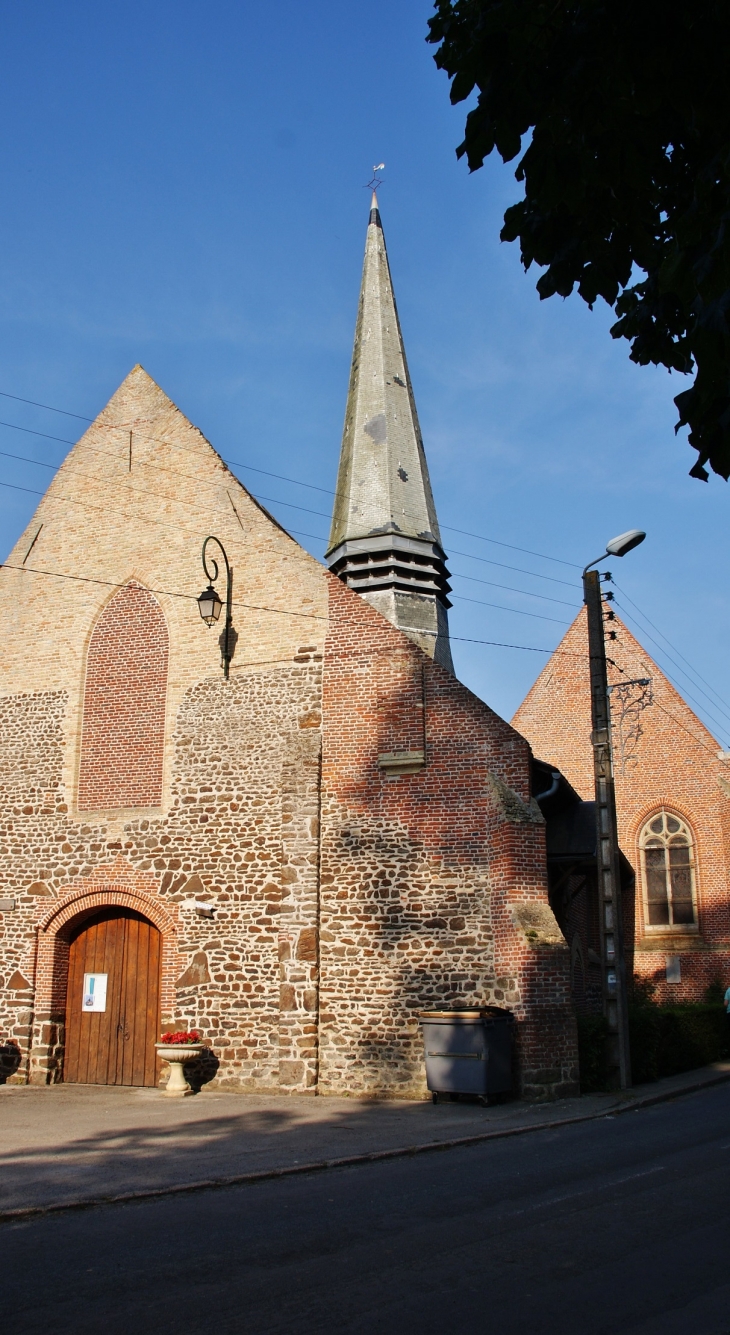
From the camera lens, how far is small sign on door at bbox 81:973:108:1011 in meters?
16.5

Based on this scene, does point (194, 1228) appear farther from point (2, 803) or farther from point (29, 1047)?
point (2, 803)

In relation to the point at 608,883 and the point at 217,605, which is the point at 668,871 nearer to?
the point at 608,883

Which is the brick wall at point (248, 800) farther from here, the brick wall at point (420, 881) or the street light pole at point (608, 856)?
the street light pole at point (608, 856)

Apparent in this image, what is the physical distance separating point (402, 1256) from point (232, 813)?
33.3 ft

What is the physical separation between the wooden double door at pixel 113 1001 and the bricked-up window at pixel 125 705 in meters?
1.90

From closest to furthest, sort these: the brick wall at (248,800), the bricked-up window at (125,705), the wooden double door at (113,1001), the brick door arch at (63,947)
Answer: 1. the brick wall at (248,800)
2. the brick door arch at (63,947)
3. the wooden double door at (113,1001)
4. the bricked-up window at (125,705)

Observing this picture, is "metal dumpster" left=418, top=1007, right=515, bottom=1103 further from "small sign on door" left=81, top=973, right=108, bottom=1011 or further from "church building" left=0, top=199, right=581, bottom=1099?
"small sign on door" left=81, top=973, right=108, bottom=1011

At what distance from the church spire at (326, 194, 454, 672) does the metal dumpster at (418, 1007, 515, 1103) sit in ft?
27.9

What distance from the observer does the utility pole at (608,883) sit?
14.9m

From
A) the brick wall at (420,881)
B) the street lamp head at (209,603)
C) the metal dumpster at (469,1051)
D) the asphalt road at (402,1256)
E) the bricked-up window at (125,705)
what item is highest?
the street lamp head at (209,603)

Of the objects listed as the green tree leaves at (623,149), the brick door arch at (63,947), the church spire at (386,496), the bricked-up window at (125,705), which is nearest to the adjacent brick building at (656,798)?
the church spire at (386,496)

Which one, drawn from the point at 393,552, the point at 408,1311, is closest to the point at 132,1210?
the point at 408,1311

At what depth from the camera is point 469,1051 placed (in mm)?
13344

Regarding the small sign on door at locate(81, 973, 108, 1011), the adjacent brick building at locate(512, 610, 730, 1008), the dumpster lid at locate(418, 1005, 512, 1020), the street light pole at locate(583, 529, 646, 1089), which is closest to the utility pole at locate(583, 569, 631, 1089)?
the street light pole at locate(583, 529, 646, 1089)
